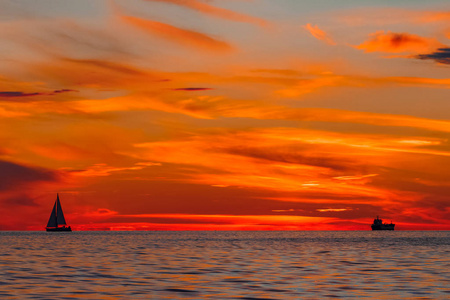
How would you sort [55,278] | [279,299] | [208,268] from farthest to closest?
[208,268] → [55,278] → [279,299]

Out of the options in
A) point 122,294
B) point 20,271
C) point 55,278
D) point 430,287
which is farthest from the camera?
point 20,271

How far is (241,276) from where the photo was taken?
200ft

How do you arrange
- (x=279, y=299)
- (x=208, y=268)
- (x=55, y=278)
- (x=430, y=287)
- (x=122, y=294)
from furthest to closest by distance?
(x=208, y=268)
(x=55, y=278)
(x=430, y=287)
(x=122, y=294)
(x=279, y=299)

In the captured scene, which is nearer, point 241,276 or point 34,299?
point 34,299

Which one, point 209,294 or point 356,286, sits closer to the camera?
point 209,294

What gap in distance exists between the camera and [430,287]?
168 ft

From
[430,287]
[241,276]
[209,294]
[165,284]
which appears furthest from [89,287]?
[430,287]

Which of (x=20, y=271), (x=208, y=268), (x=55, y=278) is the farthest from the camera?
(x=208, y=268)

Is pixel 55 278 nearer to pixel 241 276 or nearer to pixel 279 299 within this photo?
pixel 241 276

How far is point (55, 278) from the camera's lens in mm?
59375

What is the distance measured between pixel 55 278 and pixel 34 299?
1533 cm

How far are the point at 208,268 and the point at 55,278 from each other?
1861 centimetres

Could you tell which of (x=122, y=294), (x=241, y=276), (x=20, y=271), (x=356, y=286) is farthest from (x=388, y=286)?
(x=20, y=271)

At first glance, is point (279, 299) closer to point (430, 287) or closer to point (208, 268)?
point (430, 287)
